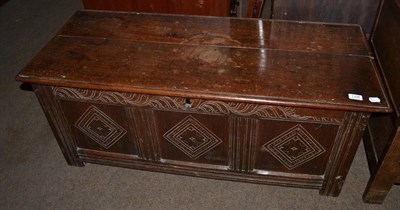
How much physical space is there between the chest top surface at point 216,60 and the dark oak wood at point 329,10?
38 cm

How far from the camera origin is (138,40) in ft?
5.93

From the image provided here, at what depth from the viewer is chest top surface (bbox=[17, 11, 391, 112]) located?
4.83 feet

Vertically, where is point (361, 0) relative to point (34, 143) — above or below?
above

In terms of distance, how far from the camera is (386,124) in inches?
67.8

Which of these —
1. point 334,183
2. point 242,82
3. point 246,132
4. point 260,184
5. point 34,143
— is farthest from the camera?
point 34,143

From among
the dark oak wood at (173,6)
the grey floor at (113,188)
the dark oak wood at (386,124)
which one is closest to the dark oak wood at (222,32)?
the dark oak wood at (386,124)

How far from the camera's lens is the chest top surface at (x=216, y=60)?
1471 millimetres

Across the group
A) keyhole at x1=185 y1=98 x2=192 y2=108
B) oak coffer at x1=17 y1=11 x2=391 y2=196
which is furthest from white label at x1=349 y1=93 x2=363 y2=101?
keyhole at x1=185 y1=98 x2=192 y2=108

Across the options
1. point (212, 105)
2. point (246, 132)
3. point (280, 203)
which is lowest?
point (280, 203)

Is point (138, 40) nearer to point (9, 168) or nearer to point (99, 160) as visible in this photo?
point (99, 160)

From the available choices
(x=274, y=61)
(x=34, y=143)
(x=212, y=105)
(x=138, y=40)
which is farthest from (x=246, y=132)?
(x=34, y=143)

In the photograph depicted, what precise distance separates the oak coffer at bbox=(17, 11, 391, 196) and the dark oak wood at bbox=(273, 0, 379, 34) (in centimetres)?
39

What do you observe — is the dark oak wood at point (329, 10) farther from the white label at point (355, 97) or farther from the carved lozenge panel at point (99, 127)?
the carved lozenge panel at point (99, 127)

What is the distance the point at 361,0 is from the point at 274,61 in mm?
920
